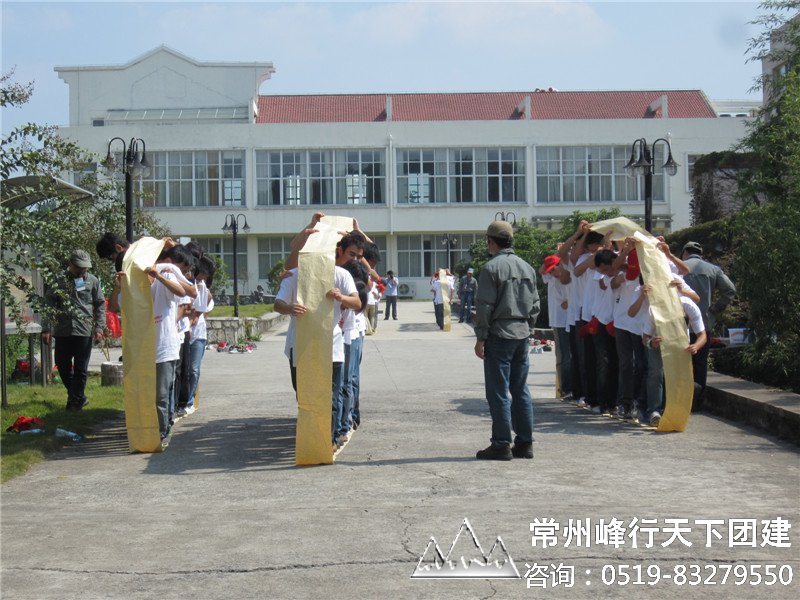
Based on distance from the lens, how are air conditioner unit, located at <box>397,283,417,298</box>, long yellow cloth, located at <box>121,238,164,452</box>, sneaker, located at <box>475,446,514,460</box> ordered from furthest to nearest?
1. air conditioner unit, located at <box>397,283,417,298</box>
2. long yellow cloth, located at <box>121,238,164,452</box>
3. sneaker, located at <box>475,446,514,460</box>

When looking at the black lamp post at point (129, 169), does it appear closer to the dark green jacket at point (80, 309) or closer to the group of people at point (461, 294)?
the dark green jacket at point (80, 309)

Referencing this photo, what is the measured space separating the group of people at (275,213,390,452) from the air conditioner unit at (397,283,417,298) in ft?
168

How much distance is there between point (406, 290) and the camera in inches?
2454

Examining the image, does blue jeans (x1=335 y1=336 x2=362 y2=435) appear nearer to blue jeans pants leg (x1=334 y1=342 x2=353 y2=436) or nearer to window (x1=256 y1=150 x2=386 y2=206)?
blue jeans pants leg (x1=334 y1=342 x2=353 y2=436)

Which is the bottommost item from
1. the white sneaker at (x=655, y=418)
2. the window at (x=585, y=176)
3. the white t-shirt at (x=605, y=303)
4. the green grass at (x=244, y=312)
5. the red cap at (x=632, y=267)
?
the white sneaker at (x=655, y=418)

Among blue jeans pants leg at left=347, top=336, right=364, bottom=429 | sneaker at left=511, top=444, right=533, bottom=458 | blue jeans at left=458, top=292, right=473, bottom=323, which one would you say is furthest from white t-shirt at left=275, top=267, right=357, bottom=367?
blue jeans at left=458, top=292, right=473, bottom=323

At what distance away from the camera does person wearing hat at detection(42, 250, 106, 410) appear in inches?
475

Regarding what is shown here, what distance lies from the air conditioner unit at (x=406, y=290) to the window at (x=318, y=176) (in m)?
5.02

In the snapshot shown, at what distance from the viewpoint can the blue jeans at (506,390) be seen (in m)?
9.09

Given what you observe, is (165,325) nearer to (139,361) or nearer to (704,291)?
(139,361)

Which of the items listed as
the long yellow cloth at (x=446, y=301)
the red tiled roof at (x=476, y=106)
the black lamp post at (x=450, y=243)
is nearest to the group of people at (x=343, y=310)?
the long yellow cloth at (x=446, y=301)

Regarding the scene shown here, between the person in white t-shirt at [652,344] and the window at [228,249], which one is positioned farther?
the window at [228,249]

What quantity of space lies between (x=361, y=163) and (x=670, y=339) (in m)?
51.8

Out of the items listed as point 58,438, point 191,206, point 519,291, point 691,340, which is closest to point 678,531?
point 519,291
